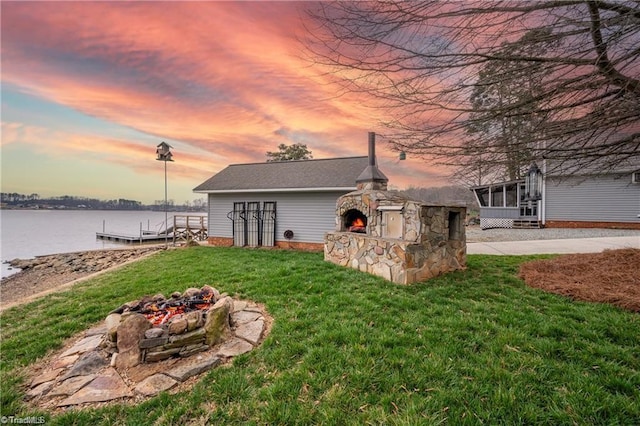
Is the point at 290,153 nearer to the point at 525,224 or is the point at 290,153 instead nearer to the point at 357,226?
the point at 357,226

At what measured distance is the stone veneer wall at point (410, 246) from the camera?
4855 millimetres

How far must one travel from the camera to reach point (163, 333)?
9.13 ft

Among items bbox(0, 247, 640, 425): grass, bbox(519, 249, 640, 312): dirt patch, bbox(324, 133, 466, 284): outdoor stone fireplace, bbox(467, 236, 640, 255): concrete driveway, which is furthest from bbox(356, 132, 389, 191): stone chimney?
bbox(467, 236, 640, 255): concrete driveway

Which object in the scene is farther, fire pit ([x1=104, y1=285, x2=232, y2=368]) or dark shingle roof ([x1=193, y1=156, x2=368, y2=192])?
dark shingle roof ([x1=193, y1=156, x2=368, y2=192])

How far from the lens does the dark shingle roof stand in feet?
32.6

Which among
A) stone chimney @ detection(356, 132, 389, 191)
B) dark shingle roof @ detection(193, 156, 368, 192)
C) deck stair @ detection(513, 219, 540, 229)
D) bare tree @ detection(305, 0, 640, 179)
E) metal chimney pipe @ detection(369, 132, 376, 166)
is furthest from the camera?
deck stair @ detection(513, 219, 540, 229)

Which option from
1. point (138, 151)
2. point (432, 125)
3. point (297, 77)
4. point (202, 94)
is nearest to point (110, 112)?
point (202, 94)

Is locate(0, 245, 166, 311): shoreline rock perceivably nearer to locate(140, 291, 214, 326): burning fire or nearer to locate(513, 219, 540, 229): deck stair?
locate(140, 291, 214, 326): burning fire

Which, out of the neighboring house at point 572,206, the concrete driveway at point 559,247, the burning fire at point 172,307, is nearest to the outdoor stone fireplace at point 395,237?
the burning fire at point 172,307

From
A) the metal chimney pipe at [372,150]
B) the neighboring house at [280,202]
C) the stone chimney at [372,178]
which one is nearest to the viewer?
the stone chimney at [372,178]

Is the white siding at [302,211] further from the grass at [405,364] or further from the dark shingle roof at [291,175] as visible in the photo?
the grass at [405,364]

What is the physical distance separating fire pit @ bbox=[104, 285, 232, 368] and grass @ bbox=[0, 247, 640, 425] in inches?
22.4

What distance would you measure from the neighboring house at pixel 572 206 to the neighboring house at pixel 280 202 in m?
7.87

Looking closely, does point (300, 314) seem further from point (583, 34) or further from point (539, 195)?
point (539, 195)
